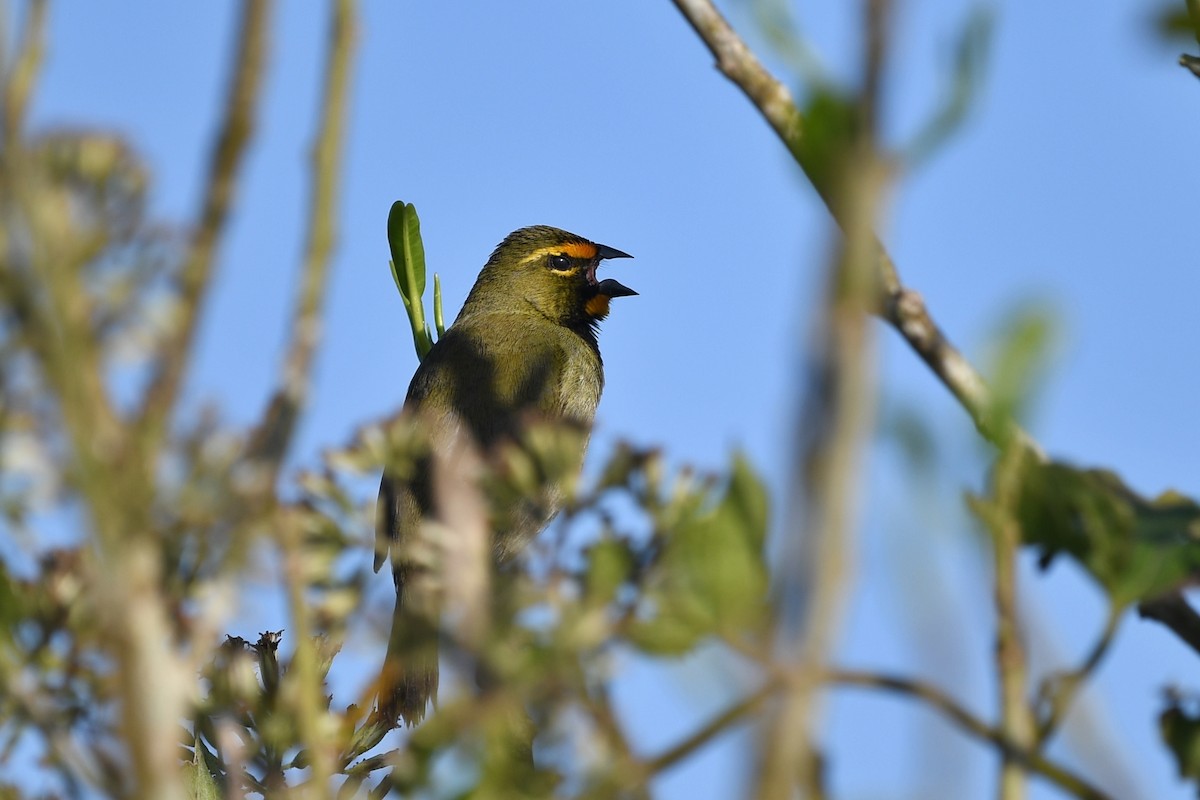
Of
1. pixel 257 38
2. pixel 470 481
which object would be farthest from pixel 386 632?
pixel 257 38

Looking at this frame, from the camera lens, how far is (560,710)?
3.31 feet

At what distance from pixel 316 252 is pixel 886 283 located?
0.72m

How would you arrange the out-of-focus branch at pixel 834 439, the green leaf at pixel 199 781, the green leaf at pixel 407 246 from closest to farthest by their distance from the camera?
the out-of-focus branch at pixel 834 439
the green leaf at pixel 199 781
the green leaf at pixel 407 246

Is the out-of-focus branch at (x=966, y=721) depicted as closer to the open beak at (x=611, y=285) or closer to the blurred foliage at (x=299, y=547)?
the blurred foliage at (x=299, y=547)

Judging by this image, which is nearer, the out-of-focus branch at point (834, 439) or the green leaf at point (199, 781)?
the out-of-focus branch at point (834, 439)

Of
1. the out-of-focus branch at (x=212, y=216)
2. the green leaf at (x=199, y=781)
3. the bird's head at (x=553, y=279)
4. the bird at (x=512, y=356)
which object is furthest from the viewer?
the bird's head at (x=553, y=279)

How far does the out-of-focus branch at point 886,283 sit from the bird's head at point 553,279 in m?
5.67

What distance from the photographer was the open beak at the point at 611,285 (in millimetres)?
7641

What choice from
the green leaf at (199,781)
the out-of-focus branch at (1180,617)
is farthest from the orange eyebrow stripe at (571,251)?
the out-of-focus branch at (1180,617)

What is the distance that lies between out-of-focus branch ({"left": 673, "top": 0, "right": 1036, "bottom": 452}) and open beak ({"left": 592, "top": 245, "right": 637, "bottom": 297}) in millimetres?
5700

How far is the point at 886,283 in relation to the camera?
1510 millimetres

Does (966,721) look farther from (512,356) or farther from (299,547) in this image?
(512,356)

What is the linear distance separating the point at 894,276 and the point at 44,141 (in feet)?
2.89

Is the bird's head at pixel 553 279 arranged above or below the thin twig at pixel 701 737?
above
